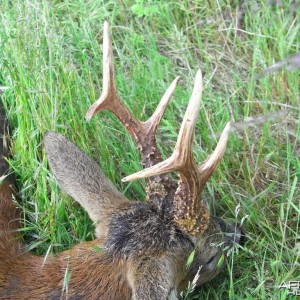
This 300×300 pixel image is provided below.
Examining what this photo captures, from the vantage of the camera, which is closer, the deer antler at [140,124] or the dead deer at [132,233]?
the dead deer at [132,233]

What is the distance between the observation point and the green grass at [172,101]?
4.91 meters

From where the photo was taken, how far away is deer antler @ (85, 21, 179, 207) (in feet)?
14.8

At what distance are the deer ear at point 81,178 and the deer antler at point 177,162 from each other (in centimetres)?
28

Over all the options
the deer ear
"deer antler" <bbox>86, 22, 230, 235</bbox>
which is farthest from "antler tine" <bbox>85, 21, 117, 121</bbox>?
the deer ear

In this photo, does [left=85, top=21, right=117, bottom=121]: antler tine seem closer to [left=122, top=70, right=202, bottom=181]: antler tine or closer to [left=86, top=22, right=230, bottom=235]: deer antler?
[left=86, top=22, right=230, bottom=235]: deer antler

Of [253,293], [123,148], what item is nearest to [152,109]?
[123,148]

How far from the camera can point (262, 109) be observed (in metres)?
5.46

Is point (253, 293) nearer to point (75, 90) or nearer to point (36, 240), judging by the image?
point (36, 240)

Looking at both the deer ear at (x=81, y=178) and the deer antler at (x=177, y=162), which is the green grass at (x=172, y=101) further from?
the deer antler at (x=177, y=162)

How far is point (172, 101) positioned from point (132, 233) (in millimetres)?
1456

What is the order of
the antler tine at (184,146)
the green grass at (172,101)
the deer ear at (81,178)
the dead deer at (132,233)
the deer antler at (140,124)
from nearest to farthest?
1. the antler tine at (184,146)
2. the dead deer at (132,233)
3. the deer antler at (140,124)
4. the deer ear at (81,178)
5. the green grass at (172,101)

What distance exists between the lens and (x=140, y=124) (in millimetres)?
4633

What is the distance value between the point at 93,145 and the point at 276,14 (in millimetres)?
1754

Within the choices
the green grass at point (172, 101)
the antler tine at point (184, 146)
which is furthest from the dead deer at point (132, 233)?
the green grass at point (172, 101)
